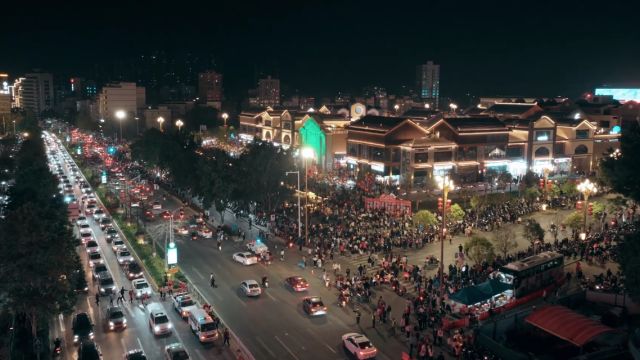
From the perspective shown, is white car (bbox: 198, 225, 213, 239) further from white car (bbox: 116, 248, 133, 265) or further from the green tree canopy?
the green tree canopy

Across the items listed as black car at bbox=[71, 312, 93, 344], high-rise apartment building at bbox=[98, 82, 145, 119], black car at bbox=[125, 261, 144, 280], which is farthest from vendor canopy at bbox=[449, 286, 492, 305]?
high-rise apartment building at bbox=[98, 82, 145, 119]

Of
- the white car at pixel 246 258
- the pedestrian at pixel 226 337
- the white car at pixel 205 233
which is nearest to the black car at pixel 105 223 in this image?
the white car at pixel 205 233

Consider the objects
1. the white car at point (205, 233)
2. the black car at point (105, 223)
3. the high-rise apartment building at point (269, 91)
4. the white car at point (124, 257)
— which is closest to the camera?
the white car at point (124, 257)

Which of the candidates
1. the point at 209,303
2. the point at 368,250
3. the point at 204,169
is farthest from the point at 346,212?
the point at 209,303

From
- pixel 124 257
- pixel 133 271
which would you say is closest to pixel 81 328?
pixel 133 271

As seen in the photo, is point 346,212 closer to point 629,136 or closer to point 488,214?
point 488,214

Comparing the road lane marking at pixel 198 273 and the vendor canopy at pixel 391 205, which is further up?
the vendor canopy at pixel 391 205

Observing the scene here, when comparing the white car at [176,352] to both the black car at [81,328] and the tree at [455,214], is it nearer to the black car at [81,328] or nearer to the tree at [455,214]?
the black car at [81,328]
